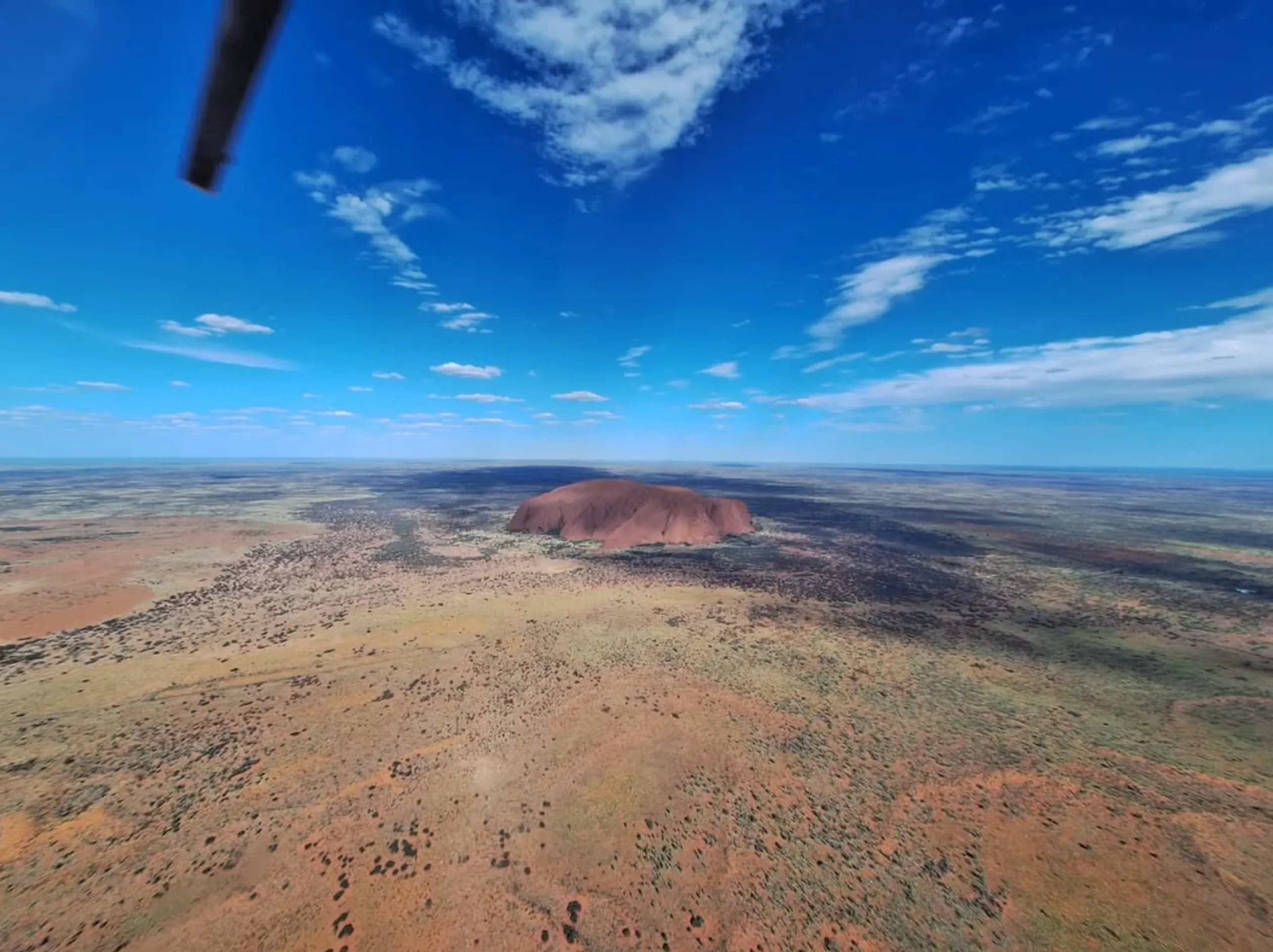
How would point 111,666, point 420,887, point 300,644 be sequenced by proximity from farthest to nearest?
point 300,644
point 111,666
point 420,887

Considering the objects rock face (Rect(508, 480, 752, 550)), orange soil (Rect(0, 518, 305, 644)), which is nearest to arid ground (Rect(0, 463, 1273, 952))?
orange soil (Rect(0, 518, 305, 644))

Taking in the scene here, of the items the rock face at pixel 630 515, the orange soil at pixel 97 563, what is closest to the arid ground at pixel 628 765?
the orange soil at pixel 97 563

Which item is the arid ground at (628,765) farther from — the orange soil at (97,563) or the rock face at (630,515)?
the rock face at (630,515)

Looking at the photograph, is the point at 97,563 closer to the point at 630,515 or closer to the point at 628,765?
the point at 630,515

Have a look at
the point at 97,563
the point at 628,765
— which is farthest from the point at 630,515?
the point at 97,563

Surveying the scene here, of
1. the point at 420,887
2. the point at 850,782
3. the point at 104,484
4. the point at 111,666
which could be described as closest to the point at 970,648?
the point at 850,782

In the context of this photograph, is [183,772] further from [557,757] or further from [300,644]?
[557,757]

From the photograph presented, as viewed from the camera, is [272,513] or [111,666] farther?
[272,513]
